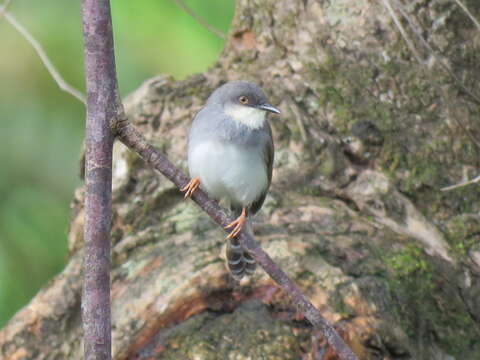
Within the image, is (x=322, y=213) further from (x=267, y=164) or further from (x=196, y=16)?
(x=196, y=16)

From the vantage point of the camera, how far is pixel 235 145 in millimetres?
3359

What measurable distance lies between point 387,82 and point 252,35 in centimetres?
74

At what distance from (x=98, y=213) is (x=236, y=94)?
1.69 metres

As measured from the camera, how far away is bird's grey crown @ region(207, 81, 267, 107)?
132 inches

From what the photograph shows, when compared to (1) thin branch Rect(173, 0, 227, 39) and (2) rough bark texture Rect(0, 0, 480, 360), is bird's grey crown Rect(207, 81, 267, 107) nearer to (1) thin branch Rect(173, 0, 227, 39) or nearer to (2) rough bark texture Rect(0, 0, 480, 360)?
(2) rough bark texture Rect(0, 0, 480, 360)

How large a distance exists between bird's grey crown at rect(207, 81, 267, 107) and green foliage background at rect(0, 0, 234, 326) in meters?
1.42

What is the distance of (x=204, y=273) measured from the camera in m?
2.92

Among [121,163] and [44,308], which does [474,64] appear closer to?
[121,163]

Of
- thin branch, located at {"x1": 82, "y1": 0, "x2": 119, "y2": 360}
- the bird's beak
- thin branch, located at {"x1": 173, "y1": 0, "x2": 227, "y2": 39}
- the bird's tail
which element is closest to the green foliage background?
thin branch, located at {"x1": 173, "y1": 0, "x2": 227, "y2": 39}

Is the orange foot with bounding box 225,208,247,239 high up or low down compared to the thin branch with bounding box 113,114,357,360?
down

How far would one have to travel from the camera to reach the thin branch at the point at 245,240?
1.98 meters

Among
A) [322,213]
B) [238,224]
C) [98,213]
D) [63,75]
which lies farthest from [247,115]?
[63,75]

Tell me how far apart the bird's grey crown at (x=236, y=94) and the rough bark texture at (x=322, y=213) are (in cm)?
20

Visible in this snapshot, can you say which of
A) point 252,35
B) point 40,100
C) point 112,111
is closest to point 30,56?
point 40,100
